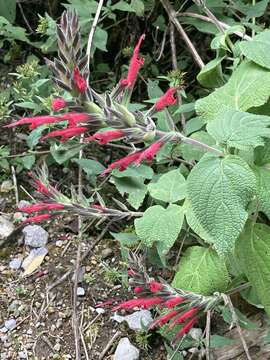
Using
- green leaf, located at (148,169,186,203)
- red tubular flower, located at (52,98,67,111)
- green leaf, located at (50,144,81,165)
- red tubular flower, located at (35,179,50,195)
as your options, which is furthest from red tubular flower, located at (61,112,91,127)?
green leaf, located at (50,144,81,165)

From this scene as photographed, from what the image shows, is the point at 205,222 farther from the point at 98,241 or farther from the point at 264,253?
the point at 98,241

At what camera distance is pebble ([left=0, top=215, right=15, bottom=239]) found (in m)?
2.17

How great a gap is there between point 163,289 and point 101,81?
1.22 m

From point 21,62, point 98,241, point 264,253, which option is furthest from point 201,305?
point 21,62

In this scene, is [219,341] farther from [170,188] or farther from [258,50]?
[258,50]

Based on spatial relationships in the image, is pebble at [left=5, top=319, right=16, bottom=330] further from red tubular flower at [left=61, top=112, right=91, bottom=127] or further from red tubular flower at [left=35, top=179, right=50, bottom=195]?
red tubular flower at [left=61, top=112, right=91, bottom=127]

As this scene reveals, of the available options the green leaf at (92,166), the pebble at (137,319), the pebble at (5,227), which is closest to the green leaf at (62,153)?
the green leaf at (92,166)

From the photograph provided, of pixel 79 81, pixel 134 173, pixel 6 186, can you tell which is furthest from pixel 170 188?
pixel 6 186

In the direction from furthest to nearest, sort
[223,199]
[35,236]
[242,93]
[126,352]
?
[35,236] < [126,352] < [242,93] < [223,199]

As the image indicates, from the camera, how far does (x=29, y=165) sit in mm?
2061

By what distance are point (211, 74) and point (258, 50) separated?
0.82ft

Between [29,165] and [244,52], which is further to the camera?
[29,165]

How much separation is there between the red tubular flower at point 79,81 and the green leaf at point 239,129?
316mm

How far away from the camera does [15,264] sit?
2121 mm
